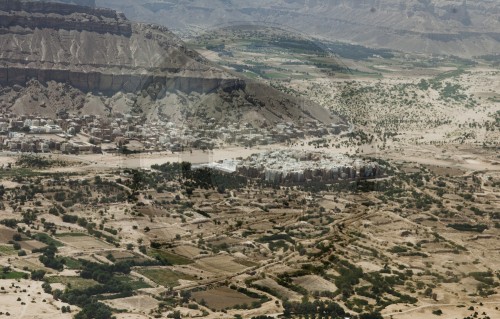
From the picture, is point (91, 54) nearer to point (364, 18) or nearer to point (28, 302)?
point (28, 302)

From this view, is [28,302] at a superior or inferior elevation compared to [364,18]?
inferior

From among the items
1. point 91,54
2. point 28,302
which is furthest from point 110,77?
point 28,302

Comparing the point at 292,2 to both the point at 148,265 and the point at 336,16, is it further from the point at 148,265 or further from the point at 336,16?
the point at 148,265

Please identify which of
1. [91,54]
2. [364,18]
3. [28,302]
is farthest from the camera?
[364,18]

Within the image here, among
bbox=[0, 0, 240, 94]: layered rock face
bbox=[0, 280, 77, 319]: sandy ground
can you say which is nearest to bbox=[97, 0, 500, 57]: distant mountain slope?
bbox=[0, 0, 240, 94]: layered rock face

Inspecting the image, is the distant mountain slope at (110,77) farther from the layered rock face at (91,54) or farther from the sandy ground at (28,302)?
the sandy ground at (28,302)
